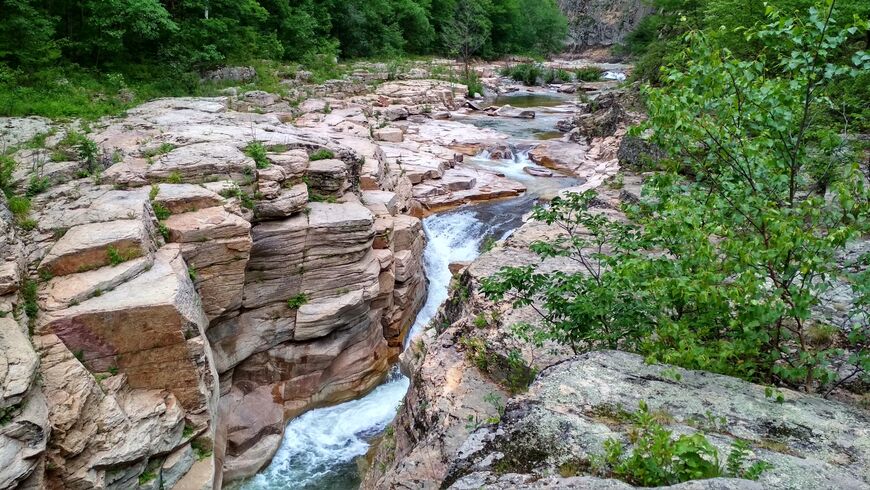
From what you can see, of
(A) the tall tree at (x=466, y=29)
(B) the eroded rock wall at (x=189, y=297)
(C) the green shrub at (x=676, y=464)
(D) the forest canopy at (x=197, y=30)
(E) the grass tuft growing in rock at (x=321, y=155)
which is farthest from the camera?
(A) the tall tree at (x=466, y=29)

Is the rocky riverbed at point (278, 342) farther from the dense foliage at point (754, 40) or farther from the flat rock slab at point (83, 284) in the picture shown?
the dense foliage at point (754, 40)

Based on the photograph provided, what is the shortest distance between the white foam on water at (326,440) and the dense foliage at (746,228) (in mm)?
6254

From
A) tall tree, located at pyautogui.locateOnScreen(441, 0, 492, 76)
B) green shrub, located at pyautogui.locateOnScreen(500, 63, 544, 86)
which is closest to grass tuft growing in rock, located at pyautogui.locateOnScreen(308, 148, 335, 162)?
green shrub, located at pyautogui.locateOnScreen(500, 63, 544, 86)

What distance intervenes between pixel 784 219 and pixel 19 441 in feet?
23.2

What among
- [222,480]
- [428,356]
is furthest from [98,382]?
[428,356]

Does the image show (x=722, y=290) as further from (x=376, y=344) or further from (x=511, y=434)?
(x=376, y=344)

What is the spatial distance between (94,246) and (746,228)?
7948mm

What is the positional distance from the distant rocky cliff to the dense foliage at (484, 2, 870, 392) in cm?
6749

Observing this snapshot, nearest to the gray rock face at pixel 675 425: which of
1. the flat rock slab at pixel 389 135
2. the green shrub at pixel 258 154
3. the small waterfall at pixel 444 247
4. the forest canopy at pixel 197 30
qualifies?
the green shrub at pixel 258 154

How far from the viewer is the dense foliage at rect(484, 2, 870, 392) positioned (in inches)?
135

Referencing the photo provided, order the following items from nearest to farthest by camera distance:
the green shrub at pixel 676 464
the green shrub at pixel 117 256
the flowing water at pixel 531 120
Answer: the green shrub at pixel 676 464 → the green shrub at pixel 117 256 → the flowing water at pixel 531 120

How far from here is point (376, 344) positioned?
36.9 ft

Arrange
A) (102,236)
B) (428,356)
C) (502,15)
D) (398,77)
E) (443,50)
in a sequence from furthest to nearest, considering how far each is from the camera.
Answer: (502,15)
(443,50)
(398,77)
(102,236)
(428,356)

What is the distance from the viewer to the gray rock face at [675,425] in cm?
298
